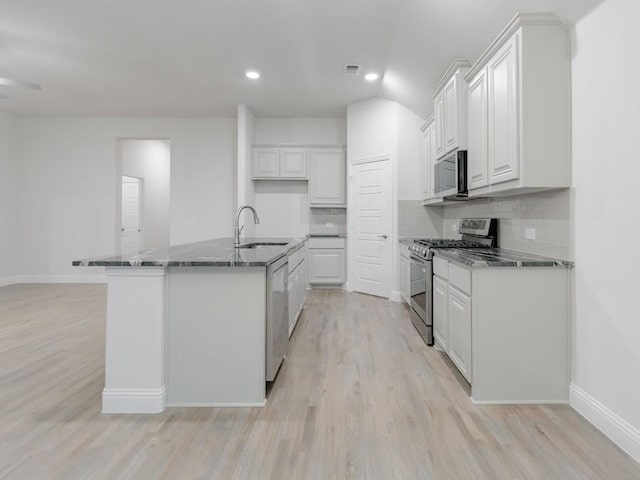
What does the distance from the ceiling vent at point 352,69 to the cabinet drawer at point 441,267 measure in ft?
9.04

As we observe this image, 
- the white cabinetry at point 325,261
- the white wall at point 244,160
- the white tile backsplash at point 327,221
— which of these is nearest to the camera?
the white wall at point 244,160

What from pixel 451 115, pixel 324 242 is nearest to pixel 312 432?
pixel 451 115

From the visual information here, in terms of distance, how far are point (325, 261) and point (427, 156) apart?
2336mm

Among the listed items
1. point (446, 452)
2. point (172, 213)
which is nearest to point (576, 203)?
point (446, 452)

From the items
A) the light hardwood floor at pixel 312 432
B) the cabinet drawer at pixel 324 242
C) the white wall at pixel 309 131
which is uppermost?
the white wall at pixel 309 131

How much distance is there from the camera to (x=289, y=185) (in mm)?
6469

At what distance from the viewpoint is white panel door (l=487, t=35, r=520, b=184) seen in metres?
2.24

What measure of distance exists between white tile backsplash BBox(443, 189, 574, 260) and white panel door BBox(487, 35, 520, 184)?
35 cm

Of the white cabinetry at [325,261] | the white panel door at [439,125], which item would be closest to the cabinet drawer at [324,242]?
the white cabinetry at [325,261]

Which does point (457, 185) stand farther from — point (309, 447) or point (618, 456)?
point (309, 447)

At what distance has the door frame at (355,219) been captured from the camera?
5.20 m

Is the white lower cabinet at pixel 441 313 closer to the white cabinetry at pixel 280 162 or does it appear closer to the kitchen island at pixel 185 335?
the kitchen island at pixel 185 335

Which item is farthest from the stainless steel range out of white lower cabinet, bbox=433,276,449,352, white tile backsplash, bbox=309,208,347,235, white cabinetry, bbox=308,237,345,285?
white tile backsplash, bbox=309,208,347,235

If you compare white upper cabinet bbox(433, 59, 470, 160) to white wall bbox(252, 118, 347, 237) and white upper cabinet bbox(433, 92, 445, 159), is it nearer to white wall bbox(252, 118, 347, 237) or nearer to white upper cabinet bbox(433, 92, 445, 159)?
white upper cabinet bbox(433, 92, 445, 159)
